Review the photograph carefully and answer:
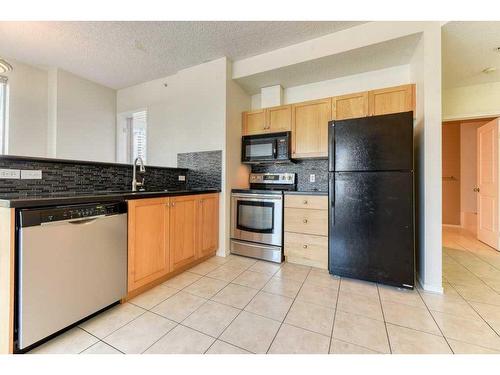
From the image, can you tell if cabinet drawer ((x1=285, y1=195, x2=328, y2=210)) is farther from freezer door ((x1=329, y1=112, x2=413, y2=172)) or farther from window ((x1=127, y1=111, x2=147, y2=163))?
window ((x1=127, y1=111, x2=147, y2=163))

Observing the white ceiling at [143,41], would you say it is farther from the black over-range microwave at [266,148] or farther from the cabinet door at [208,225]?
the cabinet door at [208,225]

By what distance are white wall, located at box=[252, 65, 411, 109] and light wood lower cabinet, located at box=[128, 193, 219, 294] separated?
1.98 meters

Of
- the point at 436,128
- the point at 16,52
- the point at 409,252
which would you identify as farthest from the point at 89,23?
the point at 409,252

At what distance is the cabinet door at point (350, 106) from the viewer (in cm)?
254

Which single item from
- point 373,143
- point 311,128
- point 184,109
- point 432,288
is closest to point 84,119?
point 184,109

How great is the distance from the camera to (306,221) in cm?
253

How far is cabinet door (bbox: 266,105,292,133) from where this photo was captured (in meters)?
2.95

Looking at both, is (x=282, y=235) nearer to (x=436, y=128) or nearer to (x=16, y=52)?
(x=436, y=128)

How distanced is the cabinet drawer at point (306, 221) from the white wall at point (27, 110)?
12.5 ft

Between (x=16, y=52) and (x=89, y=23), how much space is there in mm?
1479

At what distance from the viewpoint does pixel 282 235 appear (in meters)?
2.66

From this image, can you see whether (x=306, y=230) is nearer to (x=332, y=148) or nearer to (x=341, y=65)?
(x=332, y=148)

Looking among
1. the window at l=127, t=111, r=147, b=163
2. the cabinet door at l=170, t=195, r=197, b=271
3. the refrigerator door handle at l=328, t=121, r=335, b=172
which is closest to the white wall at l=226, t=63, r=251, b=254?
the cabinet door at l=170, t=195, r=197, b=271

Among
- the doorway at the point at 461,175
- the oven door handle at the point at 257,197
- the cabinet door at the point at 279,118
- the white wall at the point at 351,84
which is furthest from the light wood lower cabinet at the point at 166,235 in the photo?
the doorway at the point at 461,175
